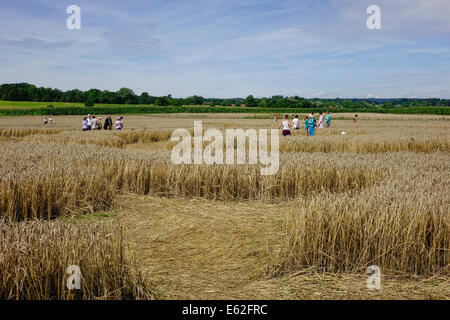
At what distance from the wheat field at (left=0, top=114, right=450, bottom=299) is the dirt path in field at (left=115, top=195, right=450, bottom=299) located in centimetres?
2

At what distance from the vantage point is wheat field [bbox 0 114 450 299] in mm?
3615

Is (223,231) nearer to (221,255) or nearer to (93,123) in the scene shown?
(221,255)

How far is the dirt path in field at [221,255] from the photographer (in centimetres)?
404

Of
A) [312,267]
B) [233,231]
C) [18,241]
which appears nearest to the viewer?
[18,241]

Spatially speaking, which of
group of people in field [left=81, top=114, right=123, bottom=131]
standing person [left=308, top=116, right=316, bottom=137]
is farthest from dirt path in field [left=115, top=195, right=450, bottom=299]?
group of people in field [left=81, top=114, right=123, bottom=131]

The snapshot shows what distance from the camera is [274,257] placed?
16.1ft

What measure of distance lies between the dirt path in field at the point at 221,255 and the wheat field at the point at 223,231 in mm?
21

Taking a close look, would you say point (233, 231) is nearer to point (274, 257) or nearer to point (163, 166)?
point (274, 257)

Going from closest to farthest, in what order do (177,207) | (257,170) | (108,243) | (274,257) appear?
(108,243), (274,257), (177,207), (257,170)

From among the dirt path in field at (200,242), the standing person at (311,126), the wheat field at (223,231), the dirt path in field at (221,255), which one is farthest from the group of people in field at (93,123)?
the dirt path in field at (221,255)

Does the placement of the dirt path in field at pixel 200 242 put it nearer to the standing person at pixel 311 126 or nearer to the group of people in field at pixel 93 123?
the standing person at pixel 311 126

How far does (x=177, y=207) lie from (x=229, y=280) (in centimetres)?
367

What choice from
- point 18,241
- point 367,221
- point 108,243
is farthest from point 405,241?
point 18,241
